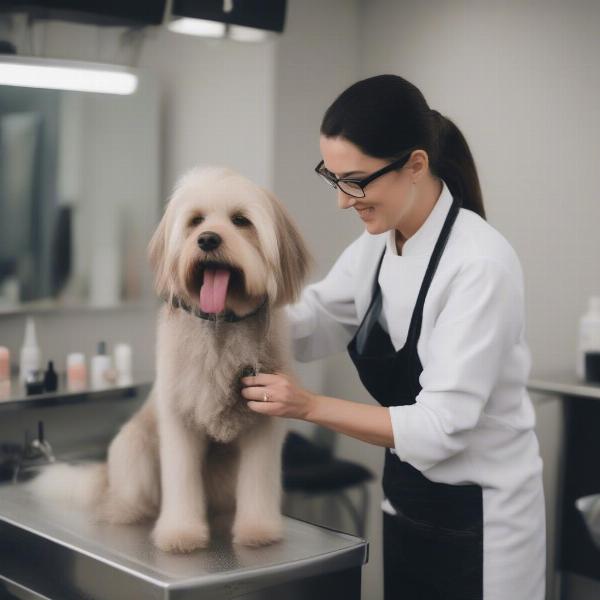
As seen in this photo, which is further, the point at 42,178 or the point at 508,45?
the point at 508,45

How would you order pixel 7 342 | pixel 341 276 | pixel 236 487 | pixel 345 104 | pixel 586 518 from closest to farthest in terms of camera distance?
pixel 586 518
pixel 345 104
pixel 236 487
pixel 341 276
pixel 7 342

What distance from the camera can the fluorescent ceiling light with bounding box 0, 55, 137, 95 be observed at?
2.50 metres

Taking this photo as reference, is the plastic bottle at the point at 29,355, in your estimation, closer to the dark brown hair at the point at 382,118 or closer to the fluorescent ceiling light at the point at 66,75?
the fluorescent ceiling light at the point at 66,75

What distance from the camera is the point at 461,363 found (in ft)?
4.69

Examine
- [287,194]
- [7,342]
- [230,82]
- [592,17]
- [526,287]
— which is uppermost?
[592,17]

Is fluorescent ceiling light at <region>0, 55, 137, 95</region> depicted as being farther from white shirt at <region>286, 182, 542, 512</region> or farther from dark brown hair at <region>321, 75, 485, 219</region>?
dark brown hair at <region>321, 75, 485, 219</region>

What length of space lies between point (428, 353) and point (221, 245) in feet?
1.47

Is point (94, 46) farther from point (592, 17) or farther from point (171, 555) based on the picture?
point (171, 555)

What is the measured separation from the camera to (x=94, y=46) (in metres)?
2.68

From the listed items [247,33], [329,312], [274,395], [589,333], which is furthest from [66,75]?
[589,333]

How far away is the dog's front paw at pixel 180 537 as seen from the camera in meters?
1.48

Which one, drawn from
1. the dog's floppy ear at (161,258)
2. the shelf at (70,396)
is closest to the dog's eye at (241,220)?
the dog's floppy ear at (161,258)

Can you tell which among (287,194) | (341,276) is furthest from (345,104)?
(287,194)

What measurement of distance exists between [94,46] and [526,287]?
66.1 inches
